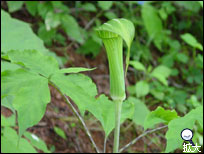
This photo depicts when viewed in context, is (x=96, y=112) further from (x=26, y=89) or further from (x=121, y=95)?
(x=26, y=89)

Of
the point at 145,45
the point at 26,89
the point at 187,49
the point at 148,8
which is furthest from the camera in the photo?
the point at 187,49

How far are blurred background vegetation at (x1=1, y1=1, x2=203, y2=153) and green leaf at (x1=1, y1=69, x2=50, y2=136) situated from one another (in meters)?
1.62

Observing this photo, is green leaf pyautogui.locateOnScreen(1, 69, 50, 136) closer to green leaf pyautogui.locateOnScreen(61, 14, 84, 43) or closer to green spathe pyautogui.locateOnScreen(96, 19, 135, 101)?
green spathe pyautogui.locateOnScreen(96, 19, 135, 101)

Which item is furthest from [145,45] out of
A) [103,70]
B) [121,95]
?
[121,95]

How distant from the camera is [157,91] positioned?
9.19ft

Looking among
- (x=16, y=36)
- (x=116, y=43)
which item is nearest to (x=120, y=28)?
(x=116, y=43)

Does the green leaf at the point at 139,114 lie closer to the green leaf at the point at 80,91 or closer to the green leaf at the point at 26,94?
the green leaf at the point at 80,91

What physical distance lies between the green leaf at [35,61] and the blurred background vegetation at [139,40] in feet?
4.91

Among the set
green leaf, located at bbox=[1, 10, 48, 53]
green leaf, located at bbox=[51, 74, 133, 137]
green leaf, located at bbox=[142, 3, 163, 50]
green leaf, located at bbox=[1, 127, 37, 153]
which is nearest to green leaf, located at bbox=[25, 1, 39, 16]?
green leaf, located at bbox=[1, 10, 48, 53]

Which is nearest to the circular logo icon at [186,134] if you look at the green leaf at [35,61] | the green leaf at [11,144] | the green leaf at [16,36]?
the green leaf at [35,61]

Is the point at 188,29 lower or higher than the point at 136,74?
higher

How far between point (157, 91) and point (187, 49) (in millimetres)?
1120

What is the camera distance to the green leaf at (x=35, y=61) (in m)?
0.95

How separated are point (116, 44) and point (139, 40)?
2536 mm
